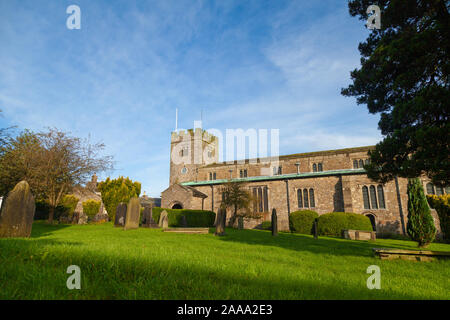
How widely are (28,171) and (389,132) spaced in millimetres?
21525

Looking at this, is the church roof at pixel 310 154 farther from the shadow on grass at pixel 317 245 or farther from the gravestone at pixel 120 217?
the gravestone at pixel 120 217

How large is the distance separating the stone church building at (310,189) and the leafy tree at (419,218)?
213 inches

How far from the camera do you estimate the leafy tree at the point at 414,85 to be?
579 centimetres

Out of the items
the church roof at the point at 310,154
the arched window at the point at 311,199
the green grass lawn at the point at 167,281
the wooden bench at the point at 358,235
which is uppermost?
the church roof at the point at 310,154

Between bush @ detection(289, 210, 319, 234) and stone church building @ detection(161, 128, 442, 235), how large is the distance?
3.62 meters

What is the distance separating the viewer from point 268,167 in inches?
1339

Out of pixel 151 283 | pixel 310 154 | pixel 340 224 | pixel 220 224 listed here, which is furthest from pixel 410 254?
pixel 310 154

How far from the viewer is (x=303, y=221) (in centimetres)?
2056

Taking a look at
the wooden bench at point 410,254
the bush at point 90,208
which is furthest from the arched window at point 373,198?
the bush at point 90,208

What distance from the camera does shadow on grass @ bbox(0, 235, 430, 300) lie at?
8.18 ft

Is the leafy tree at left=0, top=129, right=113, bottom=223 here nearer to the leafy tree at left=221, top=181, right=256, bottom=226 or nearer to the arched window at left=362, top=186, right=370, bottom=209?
the leafy tree at left=221, top=181, right=256, bottom=226

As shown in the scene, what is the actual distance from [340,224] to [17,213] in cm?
2008
